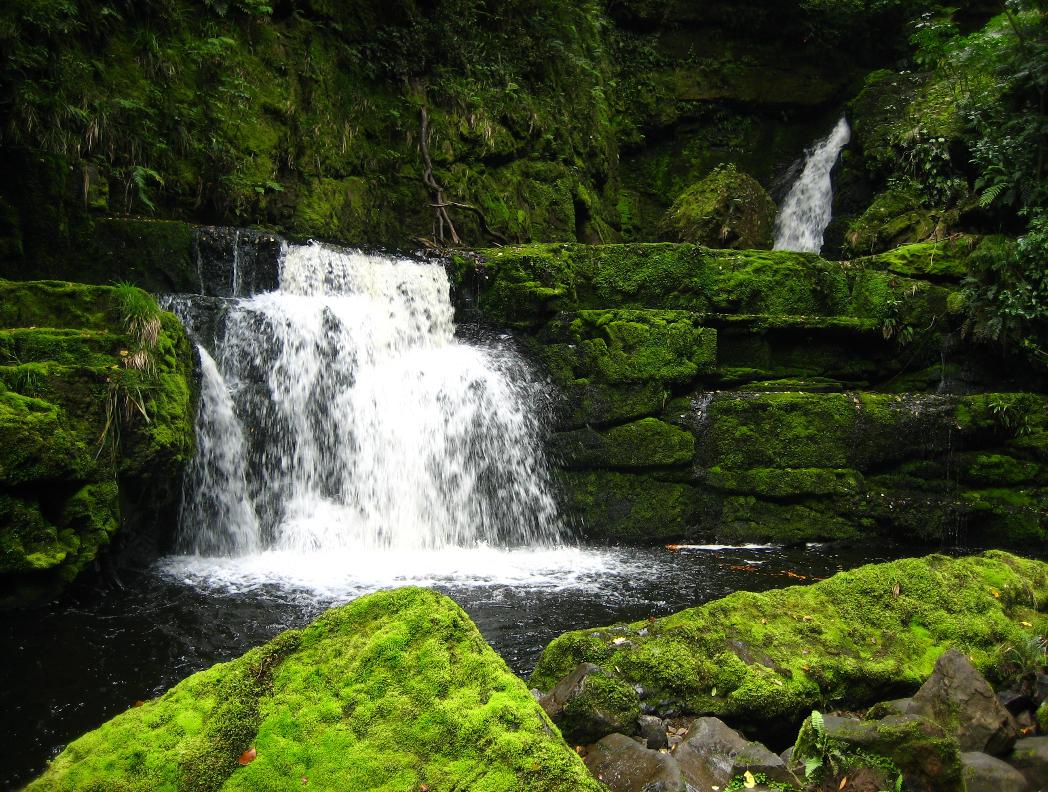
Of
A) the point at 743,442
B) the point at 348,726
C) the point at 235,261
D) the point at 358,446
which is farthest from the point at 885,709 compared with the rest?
the point at 235,261

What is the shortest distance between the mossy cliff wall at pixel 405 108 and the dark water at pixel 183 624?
4434 millimetres

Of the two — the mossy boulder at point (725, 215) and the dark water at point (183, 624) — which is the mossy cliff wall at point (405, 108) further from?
the dark water at point (183, 624)

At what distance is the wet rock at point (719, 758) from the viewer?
2727 millimetres

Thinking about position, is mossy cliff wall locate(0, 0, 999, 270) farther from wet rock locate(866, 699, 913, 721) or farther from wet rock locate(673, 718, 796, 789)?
wet rock locate(866, 699, 913, 721)

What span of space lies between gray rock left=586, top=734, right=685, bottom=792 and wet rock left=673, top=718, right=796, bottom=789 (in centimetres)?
9

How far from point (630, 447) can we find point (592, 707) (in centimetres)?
548

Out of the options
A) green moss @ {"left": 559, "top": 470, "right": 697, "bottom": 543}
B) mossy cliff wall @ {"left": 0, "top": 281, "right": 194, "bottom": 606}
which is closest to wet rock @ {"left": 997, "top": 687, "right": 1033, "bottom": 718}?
green moss @ {"left": 559, "top": 470, "right": 697, "bottom": 543}

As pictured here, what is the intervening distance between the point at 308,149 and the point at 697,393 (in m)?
7.26

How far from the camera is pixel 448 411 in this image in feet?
27.6

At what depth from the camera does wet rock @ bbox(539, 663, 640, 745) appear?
3133 mm

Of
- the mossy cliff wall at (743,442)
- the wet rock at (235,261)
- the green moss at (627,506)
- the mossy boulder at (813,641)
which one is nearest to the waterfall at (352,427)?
the wet rock at (235,261)

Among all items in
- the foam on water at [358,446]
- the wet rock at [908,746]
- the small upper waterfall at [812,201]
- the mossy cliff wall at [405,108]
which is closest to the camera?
the wet rock at [908,746]

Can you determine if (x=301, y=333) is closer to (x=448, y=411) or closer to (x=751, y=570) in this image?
(x=448, y=411)

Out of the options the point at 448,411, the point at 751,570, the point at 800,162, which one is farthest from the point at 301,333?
the point at 800,162
